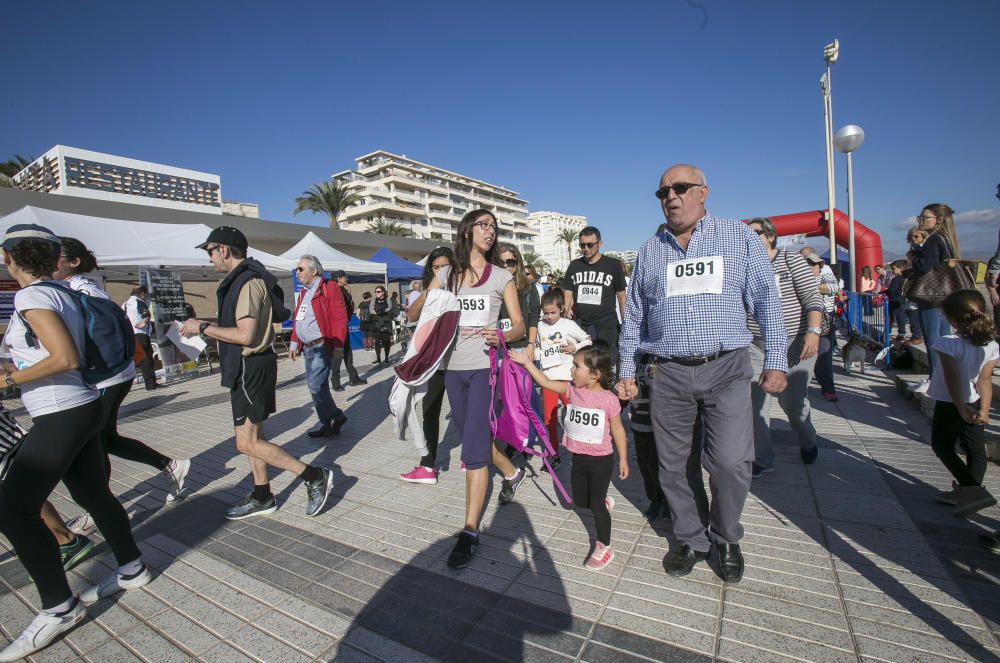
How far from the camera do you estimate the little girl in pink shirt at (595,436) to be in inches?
105

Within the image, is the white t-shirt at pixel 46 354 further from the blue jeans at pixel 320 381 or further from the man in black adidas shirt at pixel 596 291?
the man in black adidas shirt at pixel 596 291

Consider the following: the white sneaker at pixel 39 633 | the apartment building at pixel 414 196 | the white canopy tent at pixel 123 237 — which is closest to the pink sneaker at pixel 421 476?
the white sneaker at pixel 39 633

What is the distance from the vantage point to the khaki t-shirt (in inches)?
126

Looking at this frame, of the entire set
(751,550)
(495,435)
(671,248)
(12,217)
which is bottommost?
(751,550)

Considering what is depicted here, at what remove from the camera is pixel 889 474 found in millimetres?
3674

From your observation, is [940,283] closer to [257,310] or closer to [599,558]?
[599,558]

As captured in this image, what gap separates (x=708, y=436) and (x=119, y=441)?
4.26m

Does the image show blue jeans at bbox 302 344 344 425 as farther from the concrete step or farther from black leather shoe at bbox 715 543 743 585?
the concrete step

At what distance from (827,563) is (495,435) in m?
1.94

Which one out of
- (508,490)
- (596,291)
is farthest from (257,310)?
(596,291)

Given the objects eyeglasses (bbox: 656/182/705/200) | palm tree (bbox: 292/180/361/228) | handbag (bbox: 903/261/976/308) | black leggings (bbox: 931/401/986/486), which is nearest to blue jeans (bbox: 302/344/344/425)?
eyeglasses (bbox: 656/182/705/200)

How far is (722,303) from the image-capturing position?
2395 millimetres

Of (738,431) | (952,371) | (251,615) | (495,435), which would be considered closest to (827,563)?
(738,431)

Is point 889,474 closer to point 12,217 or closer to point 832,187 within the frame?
point 12,217
